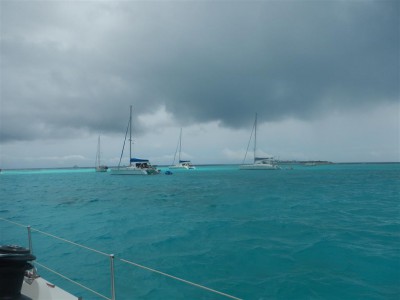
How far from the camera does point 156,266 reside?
10.3 m

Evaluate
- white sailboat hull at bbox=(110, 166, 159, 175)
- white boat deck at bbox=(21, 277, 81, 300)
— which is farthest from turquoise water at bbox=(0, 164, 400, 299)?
white sailboat hull at bbox=(110, 166, 159, 175)

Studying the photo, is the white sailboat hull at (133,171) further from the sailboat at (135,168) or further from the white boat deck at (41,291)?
the white boat deck at (41,291)

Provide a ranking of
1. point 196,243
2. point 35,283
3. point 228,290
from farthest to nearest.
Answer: point 196,243 → point 228,290 → point 35,283

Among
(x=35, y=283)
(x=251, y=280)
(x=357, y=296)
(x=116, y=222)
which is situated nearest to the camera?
(x=35, y=283)

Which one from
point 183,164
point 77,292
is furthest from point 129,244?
point 183,164

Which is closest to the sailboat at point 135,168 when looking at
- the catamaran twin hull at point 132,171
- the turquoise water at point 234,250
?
the catamaran twin hull at point 132,171

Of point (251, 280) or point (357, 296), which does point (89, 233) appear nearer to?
point (251, 280)

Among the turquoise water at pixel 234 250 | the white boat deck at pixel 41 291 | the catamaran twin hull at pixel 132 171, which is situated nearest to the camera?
the white boat deck at pixel 41 291

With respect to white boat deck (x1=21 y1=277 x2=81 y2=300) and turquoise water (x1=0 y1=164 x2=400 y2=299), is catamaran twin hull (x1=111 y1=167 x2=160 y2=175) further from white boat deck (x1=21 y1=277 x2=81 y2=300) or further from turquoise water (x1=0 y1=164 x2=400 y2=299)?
white boat deck (x1=21 y1=277 x2=81 y2=300)

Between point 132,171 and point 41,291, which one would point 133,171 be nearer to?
point 132,171

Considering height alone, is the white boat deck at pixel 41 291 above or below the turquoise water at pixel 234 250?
above

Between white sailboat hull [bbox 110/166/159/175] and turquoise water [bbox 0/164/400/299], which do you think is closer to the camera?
turquoise water [bbox 0/164/400/299]

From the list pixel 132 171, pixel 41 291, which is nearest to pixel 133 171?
pixel 132 171

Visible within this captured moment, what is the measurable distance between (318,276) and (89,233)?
13.1 m
